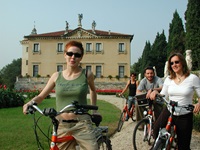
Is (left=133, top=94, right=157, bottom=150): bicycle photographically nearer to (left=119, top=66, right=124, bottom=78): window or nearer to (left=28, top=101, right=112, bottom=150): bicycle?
(left=28, top=101, right=112, bottom=150): bicycle

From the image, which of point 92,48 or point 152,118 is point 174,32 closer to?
point 92,48

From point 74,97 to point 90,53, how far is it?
40974 millimetres

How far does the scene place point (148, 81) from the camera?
615 centimetres

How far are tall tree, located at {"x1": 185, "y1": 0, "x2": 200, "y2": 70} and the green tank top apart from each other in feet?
76.8

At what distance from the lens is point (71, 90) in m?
2.68

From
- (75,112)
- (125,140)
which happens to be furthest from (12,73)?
(75,112)

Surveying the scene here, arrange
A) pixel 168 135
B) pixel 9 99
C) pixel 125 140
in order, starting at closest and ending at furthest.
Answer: pixel 168 135, pixel 125 140, pixel 9 99

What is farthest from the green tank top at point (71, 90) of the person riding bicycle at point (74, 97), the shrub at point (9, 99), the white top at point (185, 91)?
the shrub at point (9, 99)

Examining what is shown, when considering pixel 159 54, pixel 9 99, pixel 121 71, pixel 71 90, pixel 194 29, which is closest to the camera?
pixel 71 90

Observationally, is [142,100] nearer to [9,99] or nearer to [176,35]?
[9,99]

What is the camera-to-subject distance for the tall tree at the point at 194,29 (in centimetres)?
2433

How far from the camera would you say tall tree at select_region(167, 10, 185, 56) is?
116 ft

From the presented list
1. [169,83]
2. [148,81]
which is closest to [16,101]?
[148,81]

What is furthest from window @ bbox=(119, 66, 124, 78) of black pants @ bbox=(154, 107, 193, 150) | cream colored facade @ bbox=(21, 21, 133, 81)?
black pants @ bbox=(154, 107, 193, 150)
